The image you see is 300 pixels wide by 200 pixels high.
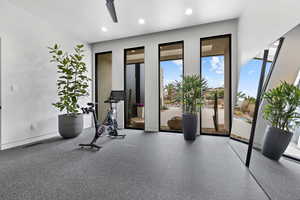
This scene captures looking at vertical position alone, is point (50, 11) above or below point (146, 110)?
above

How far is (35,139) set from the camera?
11.4 feet

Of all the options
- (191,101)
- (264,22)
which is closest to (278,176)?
(191,101)

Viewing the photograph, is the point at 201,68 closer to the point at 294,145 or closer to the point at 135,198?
the point at 294,145

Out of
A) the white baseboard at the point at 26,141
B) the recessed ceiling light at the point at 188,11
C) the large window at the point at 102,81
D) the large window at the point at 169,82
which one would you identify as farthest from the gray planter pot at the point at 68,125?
the recessed ceiling light at the point at 188,11

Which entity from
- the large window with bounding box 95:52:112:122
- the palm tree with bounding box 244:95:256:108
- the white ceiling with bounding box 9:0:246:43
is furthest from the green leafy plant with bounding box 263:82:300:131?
the large window with bounding box 95:52:112:122

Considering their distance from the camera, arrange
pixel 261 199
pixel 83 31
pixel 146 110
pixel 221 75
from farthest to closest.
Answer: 1. pixel 146 110
2. pixel 83 31
3. pixel 221 75
4. pixel 261 199

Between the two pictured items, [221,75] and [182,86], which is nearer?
[182,86]

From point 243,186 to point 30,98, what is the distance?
4.54 m

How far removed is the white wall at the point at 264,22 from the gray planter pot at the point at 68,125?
4364mm

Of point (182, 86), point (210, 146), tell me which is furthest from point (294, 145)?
point (182, 86)

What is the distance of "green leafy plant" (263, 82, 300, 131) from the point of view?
1.47 m

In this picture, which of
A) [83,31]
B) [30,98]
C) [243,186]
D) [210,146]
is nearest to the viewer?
[243,186]

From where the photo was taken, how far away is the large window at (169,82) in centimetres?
431

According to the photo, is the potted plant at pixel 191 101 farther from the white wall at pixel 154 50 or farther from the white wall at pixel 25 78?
the white wall at pixel 25 78
